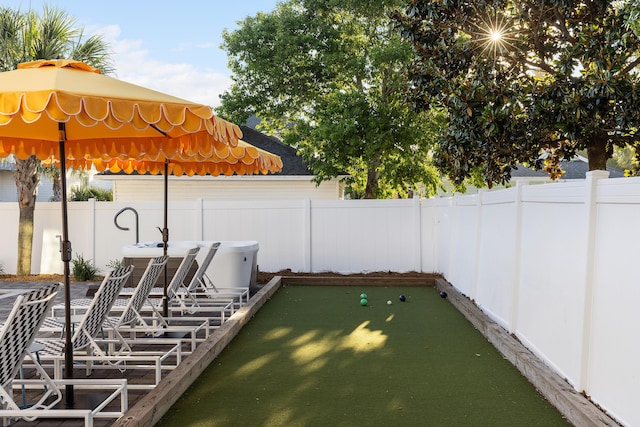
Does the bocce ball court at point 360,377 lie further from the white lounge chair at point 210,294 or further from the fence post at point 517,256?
the white lounge chair at point 210,294

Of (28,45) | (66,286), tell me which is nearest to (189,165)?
(66,286)

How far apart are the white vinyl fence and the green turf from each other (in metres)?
0.54

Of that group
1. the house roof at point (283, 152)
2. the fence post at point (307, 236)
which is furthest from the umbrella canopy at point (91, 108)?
the house roof at point (283, 152)

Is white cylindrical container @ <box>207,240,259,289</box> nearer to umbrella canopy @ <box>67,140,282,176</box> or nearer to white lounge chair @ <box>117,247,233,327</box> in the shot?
white lounge chair @ <box>117,247,233,327</box>

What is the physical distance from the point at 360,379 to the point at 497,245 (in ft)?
9.81

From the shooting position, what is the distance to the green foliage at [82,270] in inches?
500

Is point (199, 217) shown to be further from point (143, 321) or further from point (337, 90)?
point (143, 321)

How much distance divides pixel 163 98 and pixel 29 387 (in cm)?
253

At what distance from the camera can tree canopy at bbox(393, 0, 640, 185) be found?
880cm

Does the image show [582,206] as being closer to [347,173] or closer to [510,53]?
[510,53]

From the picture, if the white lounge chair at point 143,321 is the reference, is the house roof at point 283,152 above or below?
above

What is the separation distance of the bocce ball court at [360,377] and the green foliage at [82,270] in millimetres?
5618

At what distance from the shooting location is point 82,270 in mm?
12719

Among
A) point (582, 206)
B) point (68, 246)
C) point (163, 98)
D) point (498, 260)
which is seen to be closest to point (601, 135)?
point (498, 260)
